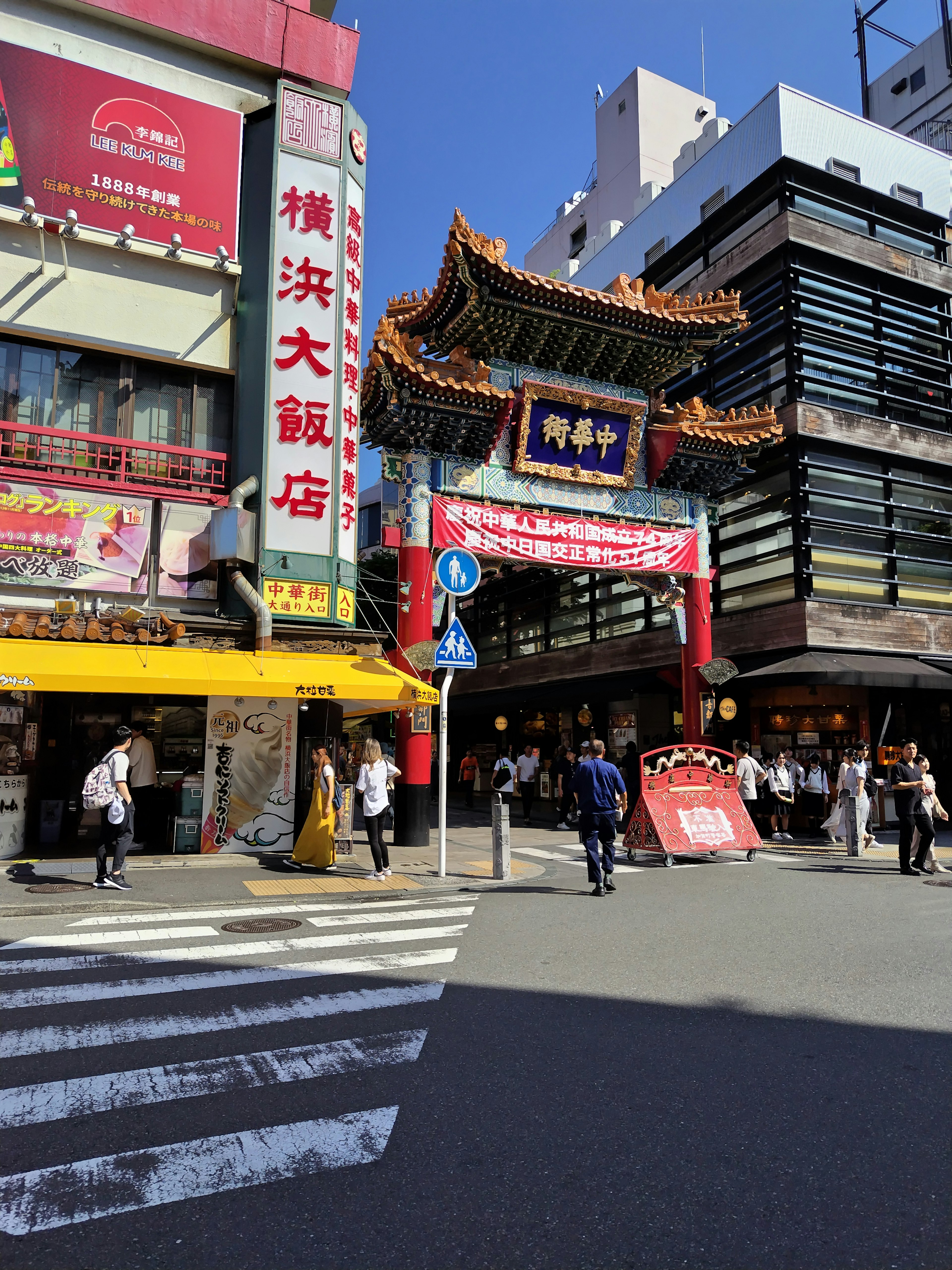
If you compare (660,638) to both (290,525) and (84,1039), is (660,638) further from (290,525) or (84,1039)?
(84,1039)

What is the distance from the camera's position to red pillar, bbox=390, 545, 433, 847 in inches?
618

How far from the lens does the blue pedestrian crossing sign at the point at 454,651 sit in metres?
11.9

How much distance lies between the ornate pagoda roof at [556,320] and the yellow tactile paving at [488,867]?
1101cm

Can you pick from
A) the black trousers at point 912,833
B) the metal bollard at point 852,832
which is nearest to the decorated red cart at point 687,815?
the metal bollard at point 852,832

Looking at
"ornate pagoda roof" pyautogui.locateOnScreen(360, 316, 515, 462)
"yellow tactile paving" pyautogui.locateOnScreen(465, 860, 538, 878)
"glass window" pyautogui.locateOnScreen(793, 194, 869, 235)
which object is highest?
"glass window" pyautogui.locateOnScreen(793, 194, 869, 235)

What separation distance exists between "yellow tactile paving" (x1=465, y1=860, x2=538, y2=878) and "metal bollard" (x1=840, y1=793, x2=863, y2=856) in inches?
231

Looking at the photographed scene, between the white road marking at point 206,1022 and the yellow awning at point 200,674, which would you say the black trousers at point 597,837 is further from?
the white road marking at point 206,1022

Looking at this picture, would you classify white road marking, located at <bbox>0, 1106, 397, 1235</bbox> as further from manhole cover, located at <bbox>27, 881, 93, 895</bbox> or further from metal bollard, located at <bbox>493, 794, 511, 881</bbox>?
metal bollard, located at <bbox>493, 794, 511, 881</bbox>

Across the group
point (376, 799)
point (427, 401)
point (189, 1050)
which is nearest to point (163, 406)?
point (427, 401)

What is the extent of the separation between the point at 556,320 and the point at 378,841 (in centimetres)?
1221

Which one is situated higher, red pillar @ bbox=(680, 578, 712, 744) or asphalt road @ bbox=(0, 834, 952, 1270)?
red pillar @ bbox=(680, 578, 712, 744)

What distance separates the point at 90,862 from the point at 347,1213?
1039 cm

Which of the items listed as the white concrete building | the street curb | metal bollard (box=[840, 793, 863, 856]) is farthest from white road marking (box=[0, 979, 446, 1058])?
the white concrete building

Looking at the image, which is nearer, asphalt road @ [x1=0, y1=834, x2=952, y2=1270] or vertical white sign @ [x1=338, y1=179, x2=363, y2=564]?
asphalt road @ [x1=0, y1=834, x2=952, y2=1270]
